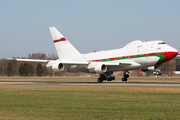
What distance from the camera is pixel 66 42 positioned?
169 feet

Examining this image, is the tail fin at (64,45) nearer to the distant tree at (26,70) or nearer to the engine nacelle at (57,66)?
the engine nacelle at (57,66)

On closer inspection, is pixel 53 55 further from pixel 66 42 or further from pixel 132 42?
pixel 132 42

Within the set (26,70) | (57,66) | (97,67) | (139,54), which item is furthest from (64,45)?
(26,70)

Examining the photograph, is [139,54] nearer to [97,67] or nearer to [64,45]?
[97,67]

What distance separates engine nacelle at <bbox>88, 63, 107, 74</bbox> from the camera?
3999cm

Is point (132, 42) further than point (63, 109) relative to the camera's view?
Yes

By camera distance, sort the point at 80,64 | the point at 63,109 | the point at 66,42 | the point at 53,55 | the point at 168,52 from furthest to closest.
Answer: the point at 53,55, the point at 66,42, the point at 80,64, the point at 168,52, the point at 63,109

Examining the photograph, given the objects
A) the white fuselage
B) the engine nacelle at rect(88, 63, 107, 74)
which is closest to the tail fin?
the white fuselage

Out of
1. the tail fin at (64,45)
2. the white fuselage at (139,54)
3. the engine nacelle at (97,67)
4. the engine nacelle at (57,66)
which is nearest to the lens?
the white fuselage at (139,54)

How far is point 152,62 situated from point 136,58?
2554 millimetres

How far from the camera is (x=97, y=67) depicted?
4012cm

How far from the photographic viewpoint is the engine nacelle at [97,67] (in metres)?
40.0

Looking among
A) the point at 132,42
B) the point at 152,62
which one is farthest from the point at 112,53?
the point at 152,62

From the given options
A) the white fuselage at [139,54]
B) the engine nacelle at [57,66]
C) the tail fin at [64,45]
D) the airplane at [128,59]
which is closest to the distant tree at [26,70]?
Answer: the tail fin at [64,45]
